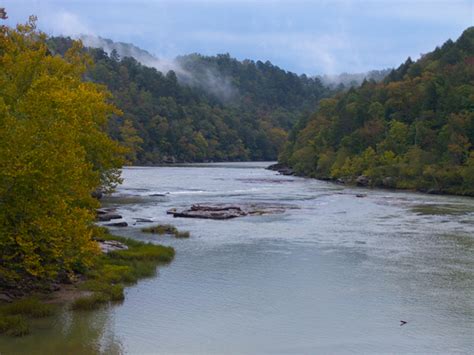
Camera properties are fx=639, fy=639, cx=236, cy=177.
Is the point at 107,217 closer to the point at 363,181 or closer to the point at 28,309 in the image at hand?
the point at 28,309

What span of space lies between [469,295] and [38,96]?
19.2 m

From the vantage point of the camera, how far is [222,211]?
181ft

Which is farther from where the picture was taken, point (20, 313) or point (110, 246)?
point (110, 246)

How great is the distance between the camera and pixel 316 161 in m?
128

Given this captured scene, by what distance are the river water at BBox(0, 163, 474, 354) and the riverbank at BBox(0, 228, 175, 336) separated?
23.1 inches

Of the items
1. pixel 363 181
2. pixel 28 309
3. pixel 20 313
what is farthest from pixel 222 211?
pixel 363 181

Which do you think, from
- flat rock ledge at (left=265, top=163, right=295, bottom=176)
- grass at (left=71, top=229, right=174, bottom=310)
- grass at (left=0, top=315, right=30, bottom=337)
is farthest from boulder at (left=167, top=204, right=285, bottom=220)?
flat rock ledge at (left=265, top=163, right=295, bottom=176)

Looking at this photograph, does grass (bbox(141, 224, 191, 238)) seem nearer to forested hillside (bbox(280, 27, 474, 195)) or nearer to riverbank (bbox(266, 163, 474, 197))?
riverbank (bbox(266, 163, 474, 197))

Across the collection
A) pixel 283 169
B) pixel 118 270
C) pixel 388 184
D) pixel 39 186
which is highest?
pixel 39 186

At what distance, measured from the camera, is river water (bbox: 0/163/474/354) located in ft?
68.5

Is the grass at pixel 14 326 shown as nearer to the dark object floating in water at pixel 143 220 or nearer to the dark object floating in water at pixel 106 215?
the dark object floating in water at pixel 106 215

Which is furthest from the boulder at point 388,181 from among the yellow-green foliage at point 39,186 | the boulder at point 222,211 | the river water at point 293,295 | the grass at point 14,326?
the grass at point 14,326

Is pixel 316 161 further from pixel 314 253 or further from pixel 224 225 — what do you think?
pixel 314 253

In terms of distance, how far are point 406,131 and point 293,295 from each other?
8628 centimetres
